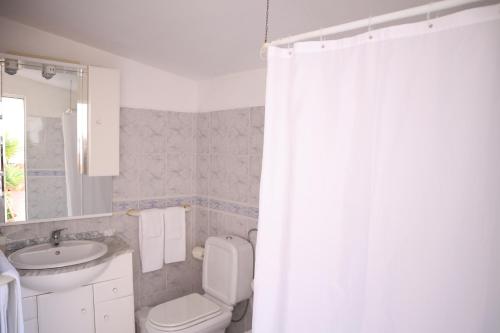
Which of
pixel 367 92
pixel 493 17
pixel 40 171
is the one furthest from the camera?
pixel 40 171

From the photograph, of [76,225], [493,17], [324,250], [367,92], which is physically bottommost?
[76,225]

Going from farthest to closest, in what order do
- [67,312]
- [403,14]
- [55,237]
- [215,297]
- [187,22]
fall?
[215,297]
[55,237]
[67,312]
[187,22]
[403,14]

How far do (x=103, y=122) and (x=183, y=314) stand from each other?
148cm

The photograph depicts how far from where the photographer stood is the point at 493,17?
2.48ft

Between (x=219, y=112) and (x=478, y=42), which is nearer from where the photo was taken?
(x=478, y=42)

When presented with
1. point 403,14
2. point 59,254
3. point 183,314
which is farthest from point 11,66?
A: point 403,14

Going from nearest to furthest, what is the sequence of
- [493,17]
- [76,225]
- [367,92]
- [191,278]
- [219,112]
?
1. [493,17]
2. [367,92]
3. [76,225]
4. [219,112]
5. [191,278]

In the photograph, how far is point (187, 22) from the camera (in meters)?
1.84

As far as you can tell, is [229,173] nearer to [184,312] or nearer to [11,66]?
[184,312]

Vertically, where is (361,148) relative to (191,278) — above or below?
above

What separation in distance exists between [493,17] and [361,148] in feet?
1.45

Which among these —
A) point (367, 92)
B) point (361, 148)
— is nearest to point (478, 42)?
point (367, 92)

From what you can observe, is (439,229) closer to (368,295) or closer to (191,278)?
(368,295)

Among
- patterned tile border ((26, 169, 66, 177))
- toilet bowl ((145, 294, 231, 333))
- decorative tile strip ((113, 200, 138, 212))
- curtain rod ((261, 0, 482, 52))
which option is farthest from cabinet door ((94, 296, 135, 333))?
curtain rod ((261, 0, 482, 52))
